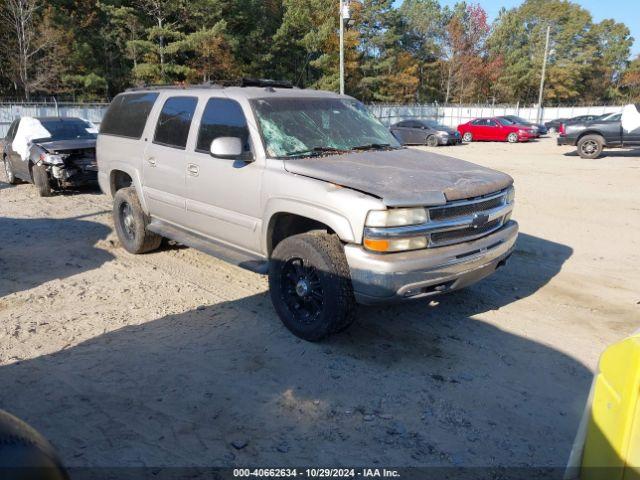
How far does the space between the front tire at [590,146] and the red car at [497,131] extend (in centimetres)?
884

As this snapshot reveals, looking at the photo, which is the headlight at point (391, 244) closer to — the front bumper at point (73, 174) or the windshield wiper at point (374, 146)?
the windshield wiper at point (374, 146)

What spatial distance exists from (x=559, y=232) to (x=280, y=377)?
5840 millimetres

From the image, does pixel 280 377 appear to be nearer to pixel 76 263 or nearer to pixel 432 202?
pixel 432 202

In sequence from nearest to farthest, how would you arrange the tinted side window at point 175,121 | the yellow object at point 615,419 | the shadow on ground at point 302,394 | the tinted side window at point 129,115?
1. the yellow object at point 615,419
2. the shadow on ground at point 302,394
3. the tinted side window at point 175,121
4. the tinted side window at point 129,115

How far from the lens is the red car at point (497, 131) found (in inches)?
1087

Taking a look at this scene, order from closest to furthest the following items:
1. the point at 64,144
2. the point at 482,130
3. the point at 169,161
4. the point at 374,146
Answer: the point at 374,146 → the point at 169,161 → the point at 64,144 → the point at 482,130

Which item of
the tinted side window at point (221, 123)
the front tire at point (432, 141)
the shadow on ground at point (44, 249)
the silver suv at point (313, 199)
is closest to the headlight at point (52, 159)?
the shadow on ground at point (44, 249)

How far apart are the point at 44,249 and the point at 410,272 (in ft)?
17.7

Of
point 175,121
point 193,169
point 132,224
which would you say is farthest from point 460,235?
point 132,224

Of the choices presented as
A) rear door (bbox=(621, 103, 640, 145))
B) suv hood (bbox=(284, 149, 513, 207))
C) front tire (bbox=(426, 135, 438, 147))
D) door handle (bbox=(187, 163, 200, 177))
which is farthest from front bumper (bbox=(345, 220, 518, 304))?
front tire (bbox=(426, 135, 438, 147))

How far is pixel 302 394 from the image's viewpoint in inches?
137

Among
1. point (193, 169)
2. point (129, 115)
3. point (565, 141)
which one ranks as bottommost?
point (565, 141)

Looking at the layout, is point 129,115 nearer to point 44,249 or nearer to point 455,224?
point 44,249

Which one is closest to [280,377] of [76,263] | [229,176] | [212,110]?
[229,176]
